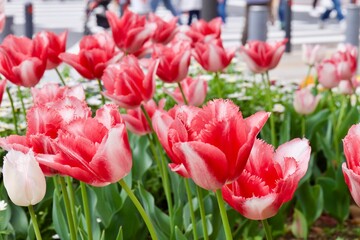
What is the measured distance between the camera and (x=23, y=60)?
98.6 inches

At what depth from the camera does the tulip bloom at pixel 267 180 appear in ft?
4.55

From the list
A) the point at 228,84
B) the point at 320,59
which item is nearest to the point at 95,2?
the point at 228,84

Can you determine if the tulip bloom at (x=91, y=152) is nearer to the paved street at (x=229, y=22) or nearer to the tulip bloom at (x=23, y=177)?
the tulip bloom at (x=23, y=177)

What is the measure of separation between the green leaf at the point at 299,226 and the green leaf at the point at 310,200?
0.26ft

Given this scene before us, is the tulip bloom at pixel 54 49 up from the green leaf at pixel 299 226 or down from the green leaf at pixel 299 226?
up

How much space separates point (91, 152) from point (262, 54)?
5.47ft

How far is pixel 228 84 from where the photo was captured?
5.38 m

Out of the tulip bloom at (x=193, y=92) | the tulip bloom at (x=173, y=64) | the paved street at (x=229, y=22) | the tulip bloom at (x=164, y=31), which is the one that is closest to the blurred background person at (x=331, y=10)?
the paved street at (x=229, y=22)

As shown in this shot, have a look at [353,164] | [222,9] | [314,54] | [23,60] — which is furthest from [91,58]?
[222,9]

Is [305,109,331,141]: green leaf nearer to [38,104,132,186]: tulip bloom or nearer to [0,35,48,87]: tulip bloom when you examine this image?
[0,35,48,87]: tulip bloom

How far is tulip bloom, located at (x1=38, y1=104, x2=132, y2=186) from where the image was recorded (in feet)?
4.72

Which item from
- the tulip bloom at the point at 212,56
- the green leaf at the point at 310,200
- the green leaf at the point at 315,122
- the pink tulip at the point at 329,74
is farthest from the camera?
the green leaf at the point at 315,122

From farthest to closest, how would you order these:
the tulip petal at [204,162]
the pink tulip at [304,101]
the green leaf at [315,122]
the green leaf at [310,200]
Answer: the green leaf at [315,122], the pink tulip at [304,101], the green leaf at [310,200], the tulip petal at [204,162]

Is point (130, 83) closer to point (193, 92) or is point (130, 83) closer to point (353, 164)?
point (193, 92)
